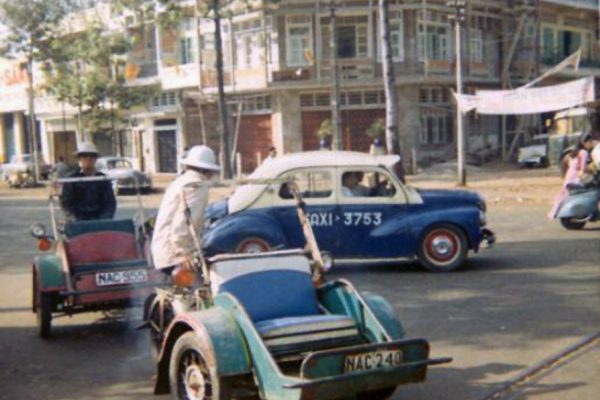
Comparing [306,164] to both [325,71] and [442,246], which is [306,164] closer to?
[442,246]

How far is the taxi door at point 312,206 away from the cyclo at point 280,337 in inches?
180

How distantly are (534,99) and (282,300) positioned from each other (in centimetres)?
1809

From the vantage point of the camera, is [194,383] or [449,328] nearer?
[194,383]

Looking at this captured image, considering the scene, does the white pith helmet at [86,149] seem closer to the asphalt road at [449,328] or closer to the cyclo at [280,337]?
the asphalt road at [449,328]

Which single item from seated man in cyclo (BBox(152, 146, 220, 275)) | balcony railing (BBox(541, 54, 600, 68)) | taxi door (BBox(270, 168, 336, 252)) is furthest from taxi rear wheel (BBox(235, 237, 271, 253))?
balcony railing (BBox(541, 54, 600, 68))

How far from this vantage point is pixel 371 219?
10.3 m

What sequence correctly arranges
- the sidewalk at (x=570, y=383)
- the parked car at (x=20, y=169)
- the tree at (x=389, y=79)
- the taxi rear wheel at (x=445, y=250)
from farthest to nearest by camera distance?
the parked car at (x=20, y=169)
the tree at (x=389, y=79)
the taxi rear wheel at (x=445, y=250)
the sidewalk at (x=570, y=383)

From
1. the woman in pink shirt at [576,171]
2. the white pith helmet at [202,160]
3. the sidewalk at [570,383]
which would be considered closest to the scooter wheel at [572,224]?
the woman in pink shirt at [576,171]

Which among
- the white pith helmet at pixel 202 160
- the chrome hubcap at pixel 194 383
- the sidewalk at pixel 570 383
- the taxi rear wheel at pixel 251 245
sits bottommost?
the sidewalk at pixel 570 383

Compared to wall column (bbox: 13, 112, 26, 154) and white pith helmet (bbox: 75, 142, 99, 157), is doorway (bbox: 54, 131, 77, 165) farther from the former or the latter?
white pith helmet (bbox: 75, 142, 99, 157)

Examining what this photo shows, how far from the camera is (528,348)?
6504mm

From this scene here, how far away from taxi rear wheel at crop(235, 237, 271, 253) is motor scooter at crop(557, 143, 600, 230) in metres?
6.31

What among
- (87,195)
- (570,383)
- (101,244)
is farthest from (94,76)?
(570,383)

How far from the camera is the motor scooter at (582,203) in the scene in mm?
13500
